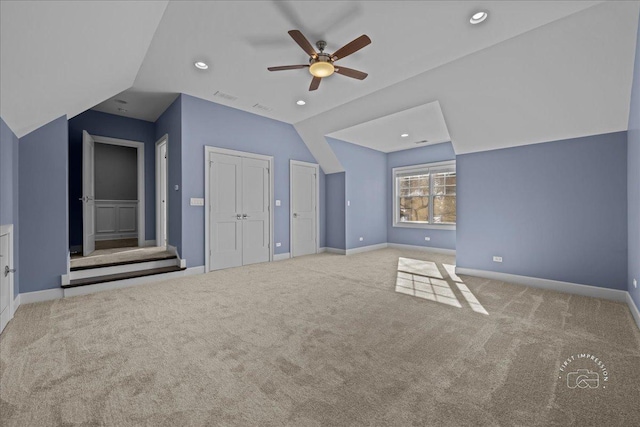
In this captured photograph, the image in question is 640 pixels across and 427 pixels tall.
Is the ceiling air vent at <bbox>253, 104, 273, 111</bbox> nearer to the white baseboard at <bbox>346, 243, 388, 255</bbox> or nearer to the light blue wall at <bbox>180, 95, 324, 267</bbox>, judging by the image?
→ the light blue wall at <bbox>180, 95, 324, 267</bbox>

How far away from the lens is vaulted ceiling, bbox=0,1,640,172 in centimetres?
217

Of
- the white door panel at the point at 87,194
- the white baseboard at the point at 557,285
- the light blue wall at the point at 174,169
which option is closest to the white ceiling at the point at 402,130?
the white baseboard at the point at 557,285

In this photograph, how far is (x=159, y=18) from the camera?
256 cm

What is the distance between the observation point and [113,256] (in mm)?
4598

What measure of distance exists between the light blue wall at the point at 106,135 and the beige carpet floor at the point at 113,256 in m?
0.64

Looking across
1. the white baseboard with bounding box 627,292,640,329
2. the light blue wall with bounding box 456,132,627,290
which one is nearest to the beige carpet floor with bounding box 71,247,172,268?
the light blue wall with bounding box 456,132,627,290

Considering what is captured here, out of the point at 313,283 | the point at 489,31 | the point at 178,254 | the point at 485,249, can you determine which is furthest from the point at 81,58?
the point at 485,249

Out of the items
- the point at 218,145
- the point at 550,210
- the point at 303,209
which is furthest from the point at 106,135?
the point at 550,210

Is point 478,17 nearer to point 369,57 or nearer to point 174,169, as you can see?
point 369,57

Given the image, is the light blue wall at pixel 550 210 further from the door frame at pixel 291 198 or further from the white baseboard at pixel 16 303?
the white baseboard at pixel 16 303

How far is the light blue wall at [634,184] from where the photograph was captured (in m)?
2.48

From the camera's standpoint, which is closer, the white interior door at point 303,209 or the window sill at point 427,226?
the white interior door at point 303,209

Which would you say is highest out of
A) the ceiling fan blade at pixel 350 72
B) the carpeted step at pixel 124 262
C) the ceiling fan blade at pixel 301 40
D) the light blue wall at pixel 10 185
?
the ceiling fan blade at pixel 301 40

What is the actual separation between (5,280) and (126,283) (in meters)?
1.31
